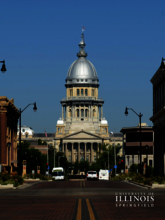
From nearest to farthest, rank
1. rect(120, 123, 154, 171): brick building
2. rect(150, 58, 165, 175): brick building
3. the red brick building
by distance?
rect(150, 58, 165, 175): brick building → the red brick building → rect(120, 123, 154, 171): brick building

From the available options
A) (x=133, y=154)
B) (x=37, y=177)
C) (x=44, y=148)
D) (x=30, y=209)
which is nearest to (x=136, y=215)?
(x=30, y=209)

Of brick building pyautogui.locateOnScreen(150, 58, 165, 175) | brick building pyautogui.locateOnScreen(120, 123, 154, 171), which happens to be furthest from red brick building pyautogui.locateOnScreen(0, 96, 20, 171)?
brick building pyautogui.locateOnScreen(120, 123, 154, 171)

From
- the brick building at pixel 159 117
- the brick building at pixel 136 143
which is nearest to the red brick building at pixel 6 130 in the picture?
the brick building at pixel 159 117

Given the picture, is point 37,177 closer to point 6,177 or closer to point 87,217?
point 6,177

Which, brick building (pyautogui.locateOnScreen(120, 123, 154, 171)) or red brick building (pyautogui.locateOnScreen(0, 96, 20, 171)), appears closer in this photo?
red brick building (pyautogui.locateOnScreen(0, 96, 20, 171))

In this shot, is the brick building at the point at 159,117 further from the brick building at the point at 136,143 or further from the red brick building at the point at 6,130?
the brick building at the point at 136,143

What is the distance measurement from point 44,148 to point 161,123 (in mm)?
120539

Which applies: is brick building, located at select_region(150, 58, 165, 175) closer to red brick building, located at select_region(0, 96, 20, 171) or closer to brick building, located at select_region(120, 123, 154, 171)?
red brick building, located at select_region(0, 96, 20, 171)

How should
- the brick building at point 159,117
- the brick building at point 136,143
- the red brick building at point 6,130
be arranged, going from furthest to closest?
the brick building at point 136,143, the red brick building at point 6,130, the brick building at point 159,117

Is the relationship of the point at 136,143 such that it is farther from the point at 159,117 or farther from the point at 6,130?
the point at 159,117

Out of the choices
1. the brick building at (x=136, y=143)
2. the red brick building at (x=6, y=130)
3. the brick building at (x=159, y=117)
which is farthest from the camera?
the brick building at (x=136, y=143)

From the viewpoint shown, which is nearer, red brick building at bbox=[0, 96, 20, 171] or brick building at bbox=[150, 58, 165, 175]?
brick building at bbox=[150, 58, 165, 175]

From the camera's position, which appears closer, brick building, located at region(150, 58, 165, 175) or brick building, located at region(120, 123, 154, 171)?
brick building, located at region(150, 58, 165, 175)

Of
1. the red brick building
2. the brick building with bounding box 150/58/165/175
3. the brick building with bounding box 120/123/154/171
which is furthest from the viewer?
the brick building with bounding box 120/123/154/171
